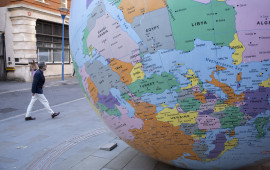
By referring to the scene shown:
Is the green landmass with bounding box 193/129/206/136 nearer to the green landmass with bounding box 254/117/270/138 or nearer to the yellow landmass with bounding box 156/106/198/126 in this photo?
the yellow landmass with bounding box 156/106/198/126

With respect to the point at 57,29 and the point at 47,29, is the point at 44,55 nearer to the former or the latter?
the point at 47,29

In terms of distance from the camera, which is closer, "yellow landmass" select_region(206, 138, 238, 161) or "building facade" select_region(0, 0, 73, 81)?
"yellow landmass" select_region(206, 138, 238, 161)

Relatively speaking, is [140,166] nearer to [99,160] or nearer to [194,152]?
[99,160]

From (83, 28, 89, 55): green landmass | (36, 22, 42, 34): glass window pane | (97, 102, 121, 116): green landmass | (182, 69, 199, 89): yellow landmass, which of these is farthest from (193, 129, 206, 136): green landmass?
(36, 22, 42, 34): glass window pane

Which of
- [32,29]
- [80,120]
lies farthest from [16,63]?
[80,120]

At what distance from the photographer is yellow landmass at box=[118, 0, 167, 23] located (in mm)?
2204

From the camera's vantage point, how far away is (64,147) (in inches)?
178

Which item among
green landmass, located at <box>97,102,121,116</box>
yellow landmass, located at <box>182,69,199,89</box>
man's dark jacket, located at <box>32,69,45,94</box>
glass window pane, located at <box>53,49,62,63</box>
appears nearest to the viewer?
yellow landmass, located at <box>182,69,199,89</box>

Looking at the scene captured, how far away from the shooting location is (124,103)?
2533mm

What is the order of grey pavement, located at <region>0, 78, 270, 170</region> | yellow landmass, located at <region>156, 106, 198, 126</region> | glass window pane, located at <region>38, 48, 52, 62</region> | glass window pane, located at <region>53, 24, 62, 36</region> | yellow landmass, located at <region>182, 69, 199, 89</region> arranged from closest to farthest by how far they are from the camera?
1. yellow landmass, located at <region>182, 69, 199, 89</region>
2. yellow landmass, located at <region>156, 106, 198, 126</region>
3. grey pavement, located at <region>0, 78, 270, 170</region>
4. glass window pane, located at <region>38, 48, 52, 62</region>
5. glass window pane, located at <region>53, 24, 62, 36</region>

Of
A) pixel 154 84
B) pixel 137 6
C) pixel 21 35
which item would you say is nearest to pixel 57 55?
pixel 21 35

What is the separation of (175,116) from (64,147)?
2.94 m

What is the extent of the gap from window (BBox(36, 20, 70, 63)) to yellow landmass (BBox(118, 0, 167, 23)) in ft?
55.1

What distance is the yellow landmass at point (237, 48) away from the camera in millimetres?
2061
